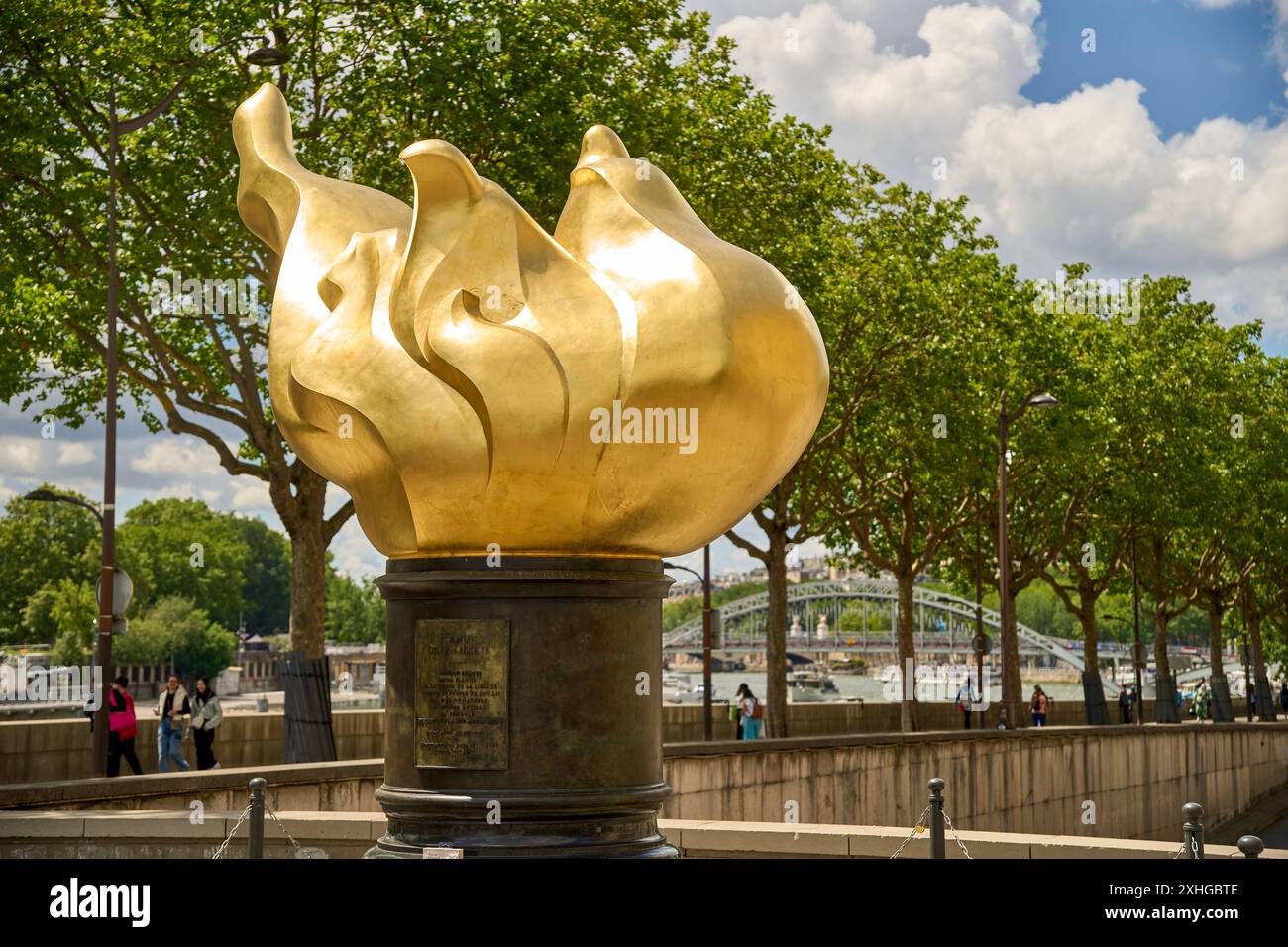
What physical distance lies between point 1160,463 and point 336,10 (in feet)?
95.2

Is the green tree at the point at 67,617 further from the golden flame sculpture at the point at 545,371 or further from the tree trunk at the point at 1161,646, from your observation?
the golden flame sculpture at the point at 545,371

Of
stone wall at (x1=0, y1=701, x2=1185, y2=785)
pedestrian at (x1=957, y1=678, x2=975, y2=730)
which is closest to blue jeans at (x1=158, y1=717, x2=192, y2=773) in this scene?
stone wall at (x1=0, y1=701, x2=1185, y2=785)

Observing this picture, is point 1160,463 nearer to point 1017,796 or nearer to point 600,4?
point 1017,796

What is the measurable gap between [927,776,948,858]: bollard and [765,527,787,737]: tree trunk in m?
22.5

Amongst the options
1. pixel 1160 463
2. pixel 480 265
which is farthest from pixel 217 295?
pixel 1160 463

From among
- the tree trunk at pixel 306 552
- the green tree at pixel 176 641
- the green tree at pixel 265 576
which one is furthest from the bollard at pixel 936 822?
the green tree at pixel 265 576

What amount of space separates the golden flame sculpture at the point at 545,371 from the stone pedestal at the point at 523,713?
0.76ft

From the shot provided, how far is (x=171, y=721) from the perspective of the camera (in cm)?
2131

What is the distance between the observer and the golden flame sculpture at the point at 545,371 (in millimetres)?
8297

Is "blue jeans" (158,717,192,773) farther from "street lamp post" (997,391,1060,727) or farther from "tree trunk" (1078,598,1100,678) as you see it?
"tree trunk" (1078,598,1100,678)

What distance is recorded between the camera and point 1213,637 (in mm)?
59094

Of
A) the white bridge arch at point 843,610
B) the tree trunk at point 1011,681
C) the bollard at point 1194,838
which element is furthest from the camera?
the white bridge arch at point 843,610

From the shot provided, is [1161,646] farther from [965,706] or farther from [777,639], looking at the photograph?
[777,639]
